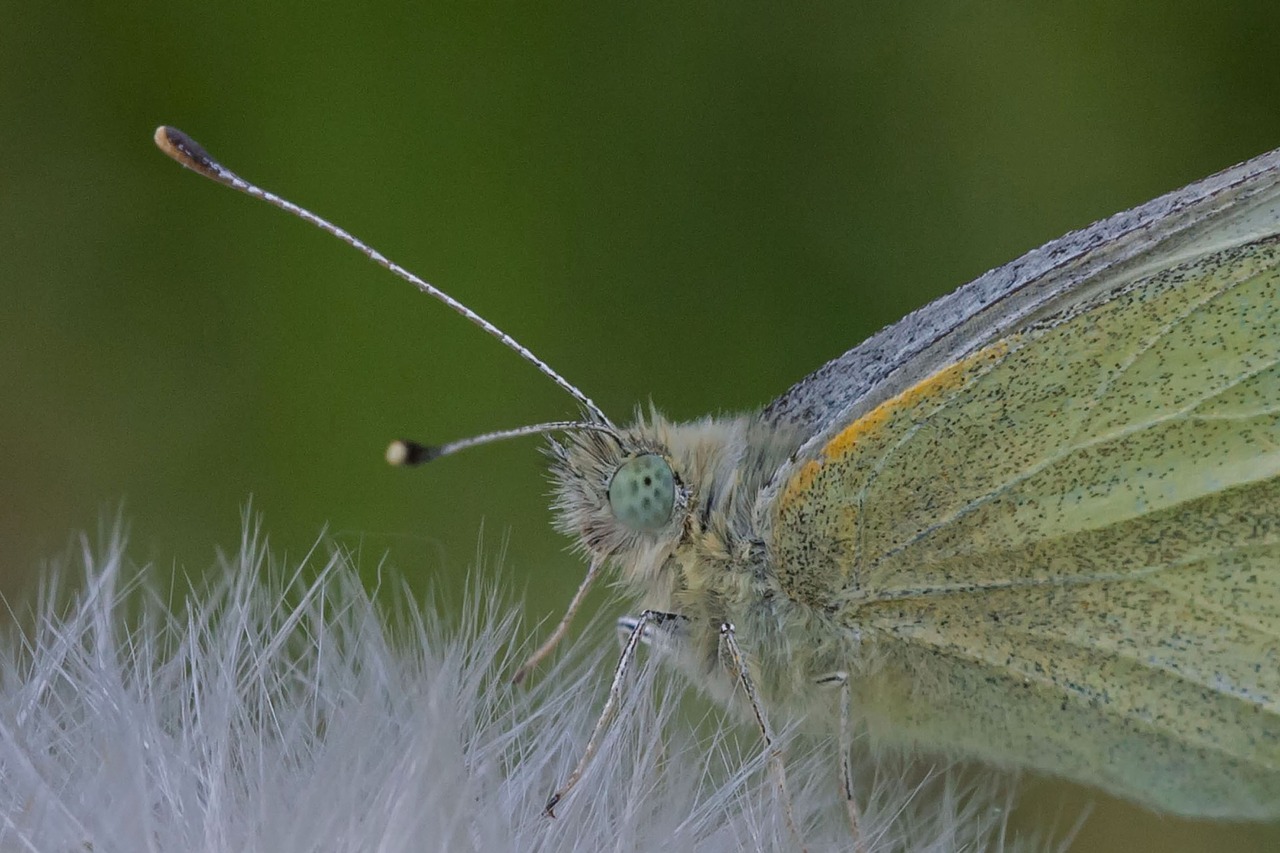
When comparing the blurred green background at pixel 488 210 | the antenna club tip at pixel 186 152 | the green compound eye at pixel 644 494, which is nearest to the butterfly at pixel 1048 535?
the green compound eye at pixel 644 494

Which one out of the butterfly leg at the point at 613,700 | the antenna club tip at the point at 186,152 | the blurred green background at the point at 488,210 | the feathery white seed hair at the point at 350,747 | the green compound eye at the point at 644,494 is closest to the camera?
the feathery white seed hair at the point at 350,747

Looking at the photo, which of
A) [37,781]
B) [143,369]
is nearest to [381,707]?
[37,781]

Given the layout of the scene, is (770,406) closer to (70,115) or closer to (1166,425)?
(1166,425)

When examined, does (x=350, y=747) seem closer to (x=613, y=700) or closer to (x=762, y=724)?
(x=613, y=700)

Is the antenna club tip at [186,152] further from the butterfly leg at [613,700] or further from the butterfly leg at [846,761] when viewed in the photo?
the butterfly leg at [846,761]

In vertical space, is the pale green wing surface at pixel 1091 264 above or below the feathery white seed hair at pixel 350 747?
above

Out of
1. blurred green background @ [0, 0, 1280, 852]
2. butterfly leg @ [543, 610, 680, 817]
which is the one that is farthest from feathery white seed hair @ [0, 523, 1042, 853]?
blurred green background @ [0, 0, 1280, 852]

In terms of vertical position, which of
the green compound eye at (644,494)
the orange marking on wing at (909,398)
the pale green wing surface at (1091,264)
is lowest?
the green compound eye at (644,494)
